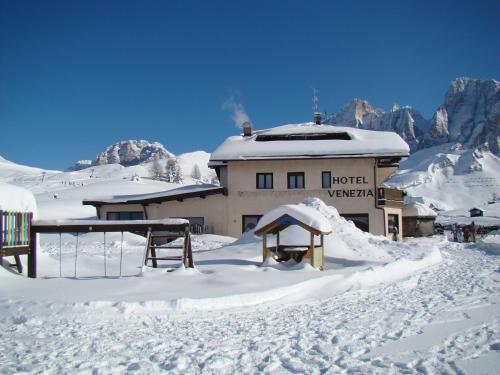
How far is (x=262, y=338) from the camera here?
20.1ft

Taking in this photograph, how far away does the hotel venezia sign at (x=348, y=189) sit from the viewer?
2830cm

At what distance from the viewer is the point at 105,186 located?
6831cm

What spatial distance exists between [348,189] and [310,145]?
12.2 feet

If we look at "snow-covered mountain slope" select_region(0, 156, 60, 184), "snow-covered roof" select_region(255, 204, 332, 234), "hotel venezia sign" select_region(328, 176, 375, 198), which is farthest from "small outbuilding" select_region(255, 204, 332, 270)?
"snow-covered mountain slope" select_region(0, 156, 60, 184)

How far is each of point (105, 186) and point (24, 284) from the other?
203 feet

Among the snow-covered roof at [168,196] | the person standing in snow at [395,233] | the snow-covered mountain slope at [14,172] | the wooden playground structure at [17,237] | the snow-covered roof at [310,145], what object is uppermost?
the snow-covered mountain slope at [14,172]

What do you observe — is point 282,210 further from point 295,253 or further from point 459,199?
point 459,199

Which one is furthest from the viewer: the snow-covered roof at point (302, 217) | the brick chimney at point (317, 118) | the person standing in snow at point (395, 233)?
the brick chimney at point (317, 118)

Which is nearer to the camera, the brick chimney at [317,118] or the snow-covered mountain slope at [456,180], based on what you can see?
the brick chimney at [317,118]

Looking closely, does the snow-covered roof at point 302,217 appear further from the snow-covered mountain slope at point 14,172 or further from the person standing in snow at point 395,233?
the snow-covered mountain slope at point 14,172

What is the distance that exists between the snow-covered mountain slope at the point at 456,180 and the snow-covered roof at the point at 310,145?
9893 centimetres

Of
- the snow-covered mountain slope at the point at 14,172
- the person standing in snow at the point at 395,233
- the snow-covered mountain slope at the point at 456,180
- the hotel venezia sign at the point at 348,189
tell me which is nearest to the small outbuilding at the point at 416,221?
the person standing in snow at the point at 395,233

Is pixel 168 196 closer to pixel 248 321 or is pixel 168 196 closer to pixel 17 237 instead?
pixel 17 237

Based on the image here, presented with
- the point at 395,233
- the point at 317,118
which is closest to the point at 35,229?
the point at 395,233
